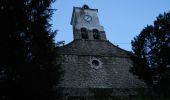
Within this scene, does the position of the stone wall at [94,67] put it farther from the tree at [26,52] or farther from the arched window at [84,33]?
the tree at [26,52]

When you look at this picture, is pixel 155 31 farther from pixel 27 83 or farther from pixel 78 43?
pixel 27 83

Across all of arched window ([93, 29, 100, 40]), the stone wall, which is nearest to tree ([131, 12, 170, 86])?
the stone wall

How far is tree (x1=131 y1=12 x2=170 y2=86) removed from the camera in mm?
16781

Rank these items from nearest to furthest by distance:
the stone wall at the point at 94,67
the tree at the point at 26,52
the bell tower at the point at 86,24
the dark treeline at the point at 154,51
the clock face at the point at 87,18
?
1. the tree at the point at 26,52
2. the dark treeline at the point at 154,51
3. the stone wall at the point at 94,67
4. the bell tower at the point at 86,24
5. the clock face at the point at 87,18

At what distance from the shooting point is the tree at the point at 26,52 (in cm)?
870

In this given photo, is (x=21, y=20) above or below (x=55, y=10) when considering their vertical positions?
below

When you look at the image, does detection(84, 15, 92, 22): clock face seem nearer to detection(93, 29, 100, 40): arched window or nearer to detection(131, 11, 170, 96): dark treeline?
detection(93, 29, 100, 40): arched window

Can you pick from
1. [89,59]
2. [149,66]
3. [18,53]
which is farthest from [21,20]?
[89,59]

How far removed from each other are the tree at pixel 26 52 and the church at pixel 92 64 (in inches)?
388

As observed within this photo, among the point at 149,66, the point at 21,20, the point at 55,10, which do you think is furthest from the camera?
the point at 149,66

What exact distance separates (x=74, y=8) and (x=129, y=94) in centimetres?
1048

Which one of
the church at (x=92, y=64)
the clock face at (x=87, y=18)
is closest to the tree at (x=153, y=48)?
the church at (x=92, y=64)

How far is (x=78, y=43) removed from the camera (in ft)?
75.6

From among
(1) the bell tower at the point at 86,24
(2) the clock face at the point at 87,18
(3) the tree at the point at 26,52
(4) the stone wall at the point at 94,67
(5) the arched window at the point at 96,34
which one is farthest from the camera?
(2) the clock face at the point at 87,18
